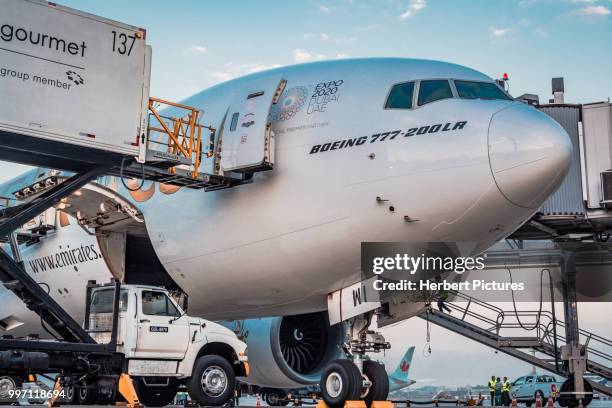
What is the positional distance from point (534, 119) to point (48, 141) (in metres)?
6.52

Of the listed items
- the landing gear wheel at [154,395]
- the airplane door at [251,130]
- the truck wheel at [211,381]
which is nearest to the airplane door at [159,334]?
the truck wheel at [211,381]

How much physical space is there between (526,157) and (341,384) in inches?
155

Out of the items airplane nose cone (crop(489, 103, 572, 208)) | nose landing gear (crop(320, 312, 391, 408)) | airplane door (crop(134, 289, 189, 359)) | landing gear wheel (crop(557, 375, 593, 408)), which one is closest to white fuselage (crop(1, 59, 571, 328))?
airplane nose cone (crop(489, 103, 572, 208))

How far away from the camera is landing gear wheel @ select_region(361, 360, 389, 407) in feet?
35.1

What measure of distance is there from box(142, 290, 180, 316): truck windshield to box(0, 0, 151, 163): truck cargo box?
2.25 meters

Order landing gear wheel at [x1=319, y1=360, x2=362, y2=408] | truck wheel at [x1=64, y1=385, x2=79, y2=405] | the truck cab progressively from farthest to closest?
truck wheel at [x1=64, y1=385, x2=79, y2=405] < the truck cab < landing gear wheel at [x1=319, y1=360, x2=362, y2=408]

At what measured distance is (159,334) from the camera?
1115 cm

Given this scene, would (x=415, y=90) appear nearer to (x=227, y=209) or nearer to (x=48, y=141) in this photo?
(x=227, y=209)

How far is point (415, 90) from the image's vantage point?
10.8m

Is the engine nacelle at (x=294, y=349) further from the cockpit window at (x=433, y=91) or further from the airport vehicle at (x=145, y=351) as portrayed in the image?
the cockpit window at (x=433, y=91)

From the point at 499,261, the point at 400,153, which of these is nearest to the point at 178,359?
the point at 400,153

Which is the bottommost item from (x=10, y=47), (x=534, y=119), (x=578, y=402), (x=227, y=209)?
(x=578, y=402)

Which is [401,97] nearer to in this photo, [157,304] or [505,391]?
[157,304]

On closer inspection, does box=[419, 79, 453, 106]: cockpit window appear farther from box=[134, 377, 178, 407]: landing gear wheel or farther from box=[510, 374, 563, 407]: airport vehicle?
box=[510, 374, 563, 407]: airport vehicle
